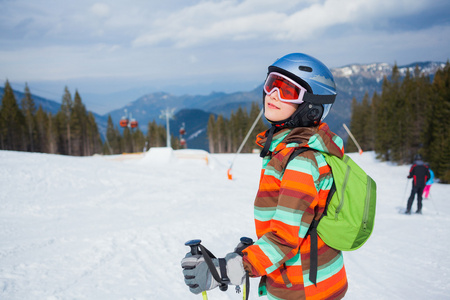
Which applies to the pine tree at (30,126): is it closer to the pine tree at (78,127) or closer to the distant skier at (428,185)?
the pine tree at (78,127)

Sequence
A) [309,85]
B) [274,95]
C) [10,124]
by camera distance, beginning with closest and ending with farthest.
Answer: [309,85], [274,95], [10,124]

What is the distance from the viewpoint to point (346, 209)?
1646 millimetres

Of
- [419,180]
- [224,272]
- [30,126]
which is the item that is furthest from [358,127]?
[30,126]

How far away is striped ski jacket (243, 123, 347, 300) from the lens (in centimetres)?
158

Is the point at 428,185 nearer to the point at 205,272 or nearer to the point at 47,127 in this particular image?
the point at 205,272

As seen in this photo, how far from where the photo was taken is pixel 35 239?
6625 millimetres

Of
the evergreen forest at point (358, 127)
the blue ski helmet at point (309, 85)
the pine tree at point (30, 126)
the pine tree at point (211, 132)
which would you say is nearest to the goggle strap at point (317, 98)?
the blue ski helmet at point (309, 85)

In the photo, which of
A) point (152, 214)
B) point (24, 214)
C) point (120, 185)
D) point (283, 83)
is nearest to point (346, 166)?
point (283, 83)

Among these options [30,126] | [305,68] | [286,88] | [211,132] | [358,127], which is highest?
[30,126]

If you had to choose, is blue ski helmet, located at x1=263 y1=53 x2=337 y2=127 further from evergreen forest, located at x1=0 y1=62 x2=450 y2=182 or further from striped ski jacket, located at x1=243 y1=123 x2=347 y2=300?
evergreen forest, located at x1=0 y1=62 x2=450 y2=182

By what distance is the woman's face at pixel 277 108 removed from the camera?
192 cm

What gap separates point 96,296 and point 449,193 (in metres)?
19.8

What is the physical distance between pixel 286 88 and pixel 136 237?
6133 millimetres

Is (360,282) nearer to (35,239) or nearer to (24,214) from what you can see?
(35,239)
